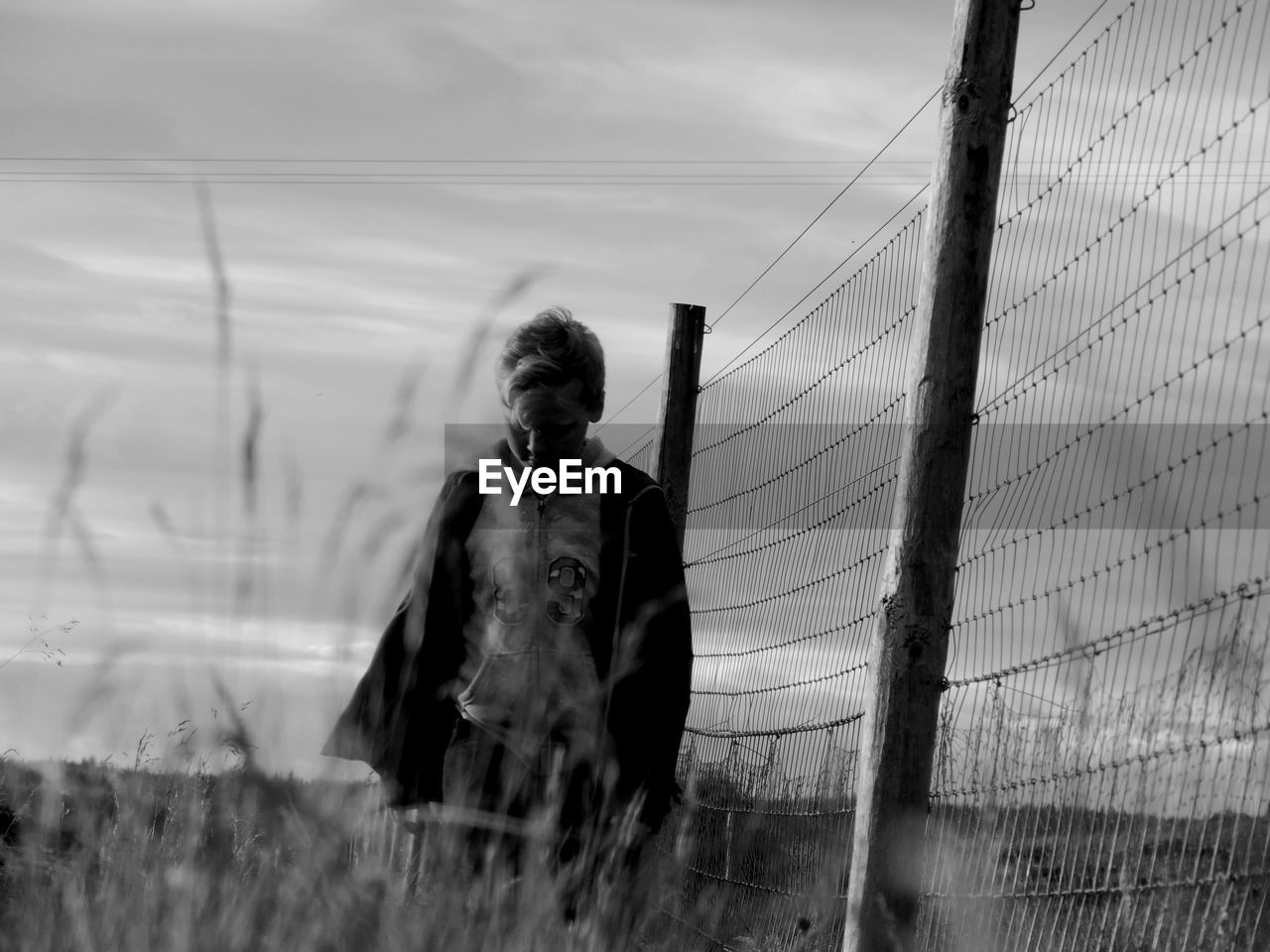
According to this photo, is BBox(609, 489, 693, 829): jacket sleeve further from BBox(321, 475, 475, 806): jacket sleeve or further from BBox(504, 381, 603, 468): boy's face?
BBox(321, 475, 475, 806): jacket sleeve

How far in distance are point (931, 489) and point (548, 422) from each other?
3.07ft

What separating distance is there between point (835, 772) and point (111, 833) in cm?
247

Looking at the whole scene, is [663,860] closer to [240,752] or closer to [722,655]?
[240,752]

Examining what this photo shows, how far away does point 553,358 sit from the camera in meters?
3.06

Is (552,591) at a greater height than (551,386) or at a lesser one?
lesser

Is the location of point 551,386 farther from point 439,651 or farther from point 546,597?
point 439,651

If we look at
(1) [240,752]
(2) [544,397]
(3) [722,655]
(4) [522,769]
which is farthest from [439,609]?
(3) [722,655]

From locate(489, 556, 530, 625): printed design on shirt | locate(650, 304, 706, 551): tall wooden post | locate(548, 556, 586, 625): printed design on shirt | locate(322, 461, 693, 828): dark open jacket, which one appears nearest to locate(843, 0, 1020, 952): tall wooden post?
locate(322, 461, 693, 828): dark open jacket

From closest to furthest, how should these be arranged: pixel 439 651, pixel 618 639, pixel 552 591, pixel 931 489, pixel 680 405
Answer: pixel 618 639
pixel 552 591
pixel 439 651
pixel 931 489
pixel 680 405

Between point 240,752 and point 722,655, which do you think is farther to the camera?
point 722,655

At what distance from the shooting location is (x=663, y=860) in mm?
2076

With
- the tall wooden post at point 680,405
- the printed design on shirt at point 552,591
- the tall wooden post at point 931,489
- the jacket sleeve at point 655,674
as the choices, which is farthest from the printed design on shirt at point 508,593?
the tall wooden post at point 680,405

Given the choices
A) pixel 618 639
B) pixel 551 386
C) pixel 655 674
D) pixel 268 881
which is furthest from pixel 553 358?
pixel 268 881

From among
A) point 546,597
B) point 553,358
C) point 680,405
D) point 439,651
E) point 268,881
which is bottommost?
point 268,881
